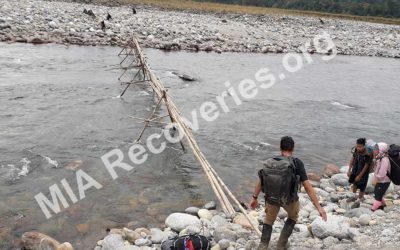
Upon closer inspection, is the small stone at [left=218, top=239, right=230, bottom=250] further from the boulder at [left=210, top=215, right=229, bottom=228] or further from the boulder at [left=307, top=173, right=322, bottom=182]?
the boulder at [left=307, top=173, right=322, bottom=182]

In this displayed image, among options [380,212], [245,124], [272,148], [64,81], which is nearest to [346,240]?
[380,212]

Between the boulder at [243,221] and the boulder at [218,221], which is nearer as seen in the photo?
the boulder at [243,221]

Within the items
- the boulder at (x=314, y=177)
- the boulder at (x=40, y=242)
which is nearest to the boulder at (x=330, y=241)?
the boulder at (x=314, y=177)

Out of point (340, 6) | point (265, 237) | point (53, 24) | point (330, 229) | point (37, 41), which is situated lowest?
point (330, 229)

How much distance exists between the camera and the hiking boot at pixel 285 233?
667 cm

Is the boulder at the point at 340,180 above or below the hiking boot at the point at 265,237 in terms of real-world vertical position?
below

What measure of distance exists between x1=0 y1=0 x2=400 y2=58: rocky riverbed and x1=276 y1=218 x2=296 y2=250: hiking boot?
78.7ft

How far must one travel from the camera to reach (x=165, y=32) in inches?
1330

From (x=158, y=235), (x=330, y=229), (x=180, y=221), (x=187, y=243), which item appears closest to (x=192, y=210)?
(x=180, y=221)

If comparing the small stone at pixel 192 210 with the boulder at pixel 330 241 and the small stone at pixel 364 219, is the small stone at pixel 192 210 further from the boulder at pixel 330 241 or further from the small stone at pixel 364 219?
the small stone at pixel 364 219

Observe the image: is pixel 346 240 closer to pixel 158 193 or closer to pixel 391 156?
pixel 391 156

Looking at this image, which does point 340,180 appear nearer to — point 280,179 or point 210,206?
point 210,206

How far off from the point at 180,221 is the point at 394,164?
4.57 meters

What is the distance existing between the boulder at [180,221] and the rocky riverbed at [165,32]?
21.8 meters
